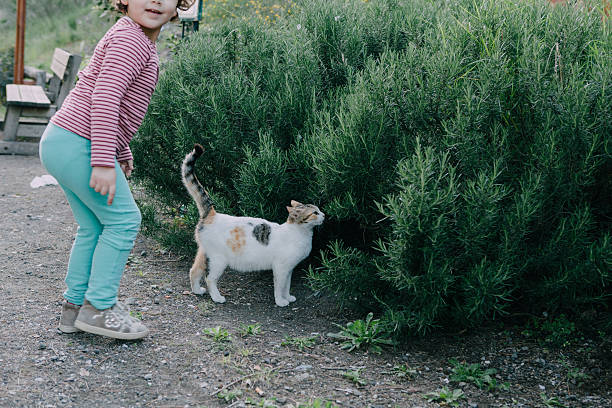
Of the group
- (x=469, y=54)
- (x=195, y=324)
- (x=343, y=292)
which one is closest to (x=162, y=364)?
(x=195, y=324)

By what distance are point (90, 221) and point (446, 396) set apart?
2.10 metres

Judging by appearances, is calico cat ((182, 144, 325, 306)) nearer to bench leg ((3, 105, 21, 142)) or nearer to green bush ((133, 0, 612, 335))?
green bush ((133, 0, 612, 335))

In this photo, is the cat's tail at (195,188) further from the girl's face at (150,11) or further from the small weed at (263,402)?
the small weed at (263,402)

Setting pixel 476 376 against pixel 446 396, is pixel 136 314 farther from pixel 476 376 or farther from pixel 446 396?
pixel 476 376

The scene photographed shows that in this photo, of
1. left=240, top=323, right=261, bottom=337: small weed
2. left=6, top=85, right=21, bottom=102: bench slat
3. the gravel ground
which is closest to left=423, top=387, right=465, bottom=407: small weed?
the gravel ground

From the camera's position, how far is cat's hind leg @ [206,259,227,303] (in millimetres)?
4008

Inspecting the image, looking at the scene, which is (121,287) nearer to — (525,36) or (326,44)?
(326,44)

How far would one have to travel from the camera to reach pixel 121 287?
427cm

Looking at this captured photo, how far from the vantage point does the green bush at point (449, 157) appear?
10.2 ft

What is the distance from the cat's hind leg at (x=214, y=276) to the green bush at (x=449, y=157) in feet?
1.56

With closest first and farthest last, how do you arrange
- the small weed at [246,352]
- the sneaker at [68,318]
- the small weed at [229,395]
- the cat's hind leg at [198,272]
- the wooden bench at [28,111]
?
1. the small weed at [229,395]
2. the small weed at [246,352]
3. the sneaker at [68,318]
4. the cat's hind leg at [198,272]
5. the wooden bench at [28,111]

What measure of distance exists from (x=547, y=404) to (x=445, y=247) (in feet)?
2.96

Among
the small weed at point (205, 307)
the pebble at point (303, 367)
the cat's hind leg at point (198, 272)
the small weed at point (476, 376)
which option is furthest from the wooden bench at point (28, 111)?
the small weed at point (476, 376)

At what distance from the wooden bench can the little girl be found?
5.31 m
